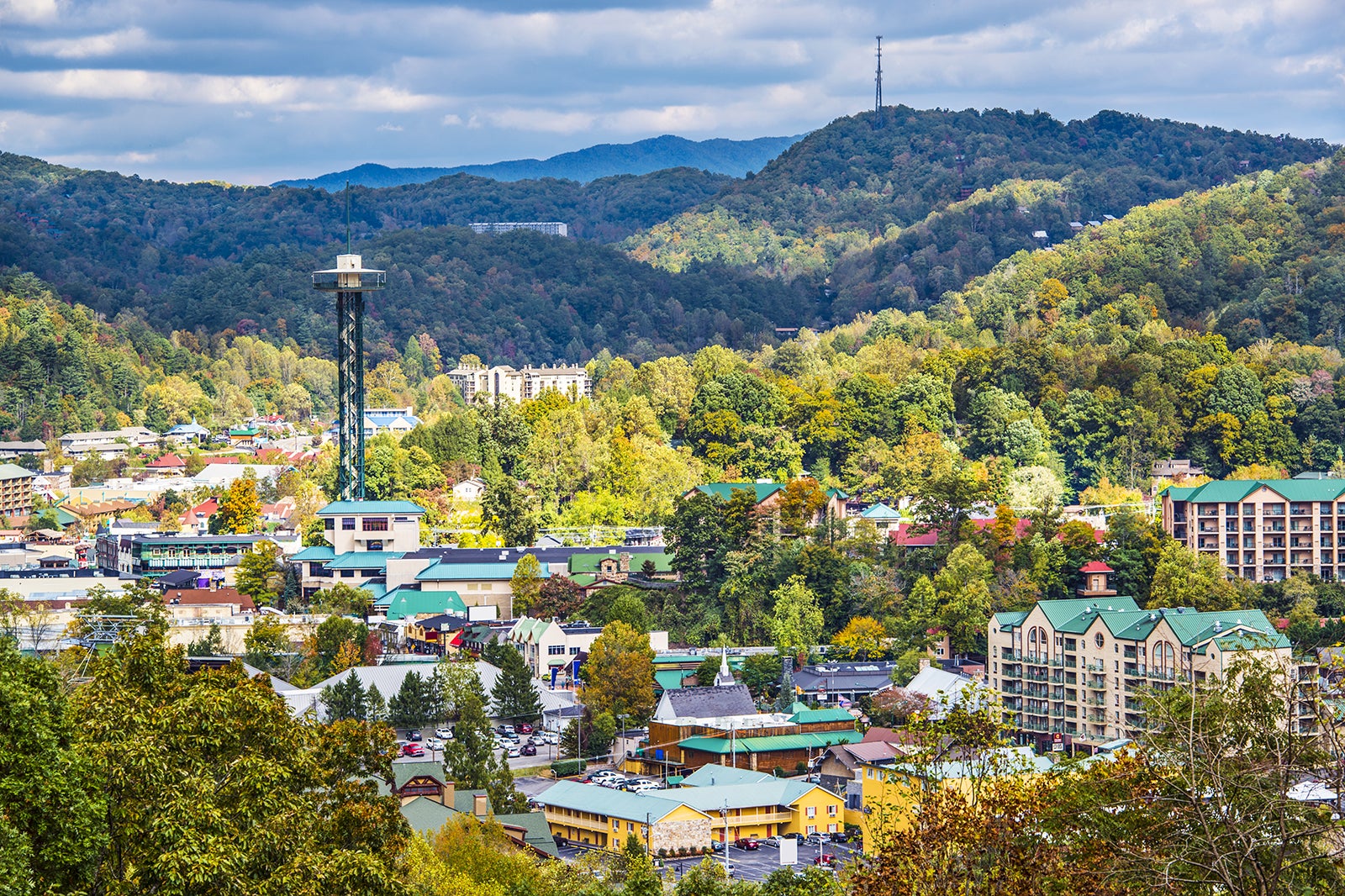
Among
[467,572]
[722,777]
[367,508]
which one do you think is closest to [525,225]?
[367,508]

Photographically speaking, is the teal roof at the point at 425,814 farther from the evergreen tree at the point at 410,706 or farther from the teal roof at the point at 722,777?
the evergreen tree at the point at 410,706

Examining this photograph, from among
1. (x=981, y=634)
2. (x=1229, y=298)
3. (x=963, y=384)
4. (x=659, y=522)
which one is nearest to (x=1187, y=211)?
(x=1229, y=298)

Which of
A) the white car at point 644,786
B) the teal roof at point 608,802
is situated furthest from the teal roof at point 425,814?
the white car at point 644,786

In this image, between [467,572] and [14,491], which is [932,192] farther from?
[467,572]

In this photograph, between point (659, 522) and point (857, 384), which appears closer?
point (659, 522)

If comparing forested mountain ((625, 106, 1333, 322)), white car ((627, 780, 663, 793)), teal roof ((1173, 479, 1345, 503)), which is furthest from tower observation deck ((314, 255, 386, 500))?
forested mountain ((625, 106, 1333, 322))

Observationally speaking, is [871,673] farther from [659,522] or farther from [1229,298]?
[1229,298]
